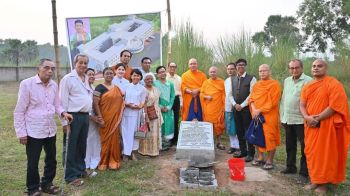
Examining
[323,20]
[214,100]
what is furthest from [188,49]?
[323,20]

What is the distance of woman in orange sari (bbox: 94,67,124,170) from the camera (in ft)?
16.7

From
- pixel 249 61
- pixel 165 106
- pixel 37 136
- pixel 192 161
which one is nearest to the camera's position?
pixel 37 136

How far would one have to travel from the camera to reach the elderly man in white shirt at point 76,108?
14.4 ft

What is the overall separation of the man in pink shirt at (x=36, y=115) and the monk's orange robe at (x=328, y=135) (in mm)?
3050

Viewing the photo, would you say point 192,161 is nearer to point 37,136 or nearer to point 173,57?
point 37,136

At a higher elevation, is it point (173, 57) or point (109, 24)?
point (109, 24)

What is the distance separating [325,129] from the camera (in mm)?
4402

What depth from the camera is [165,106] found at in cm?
627

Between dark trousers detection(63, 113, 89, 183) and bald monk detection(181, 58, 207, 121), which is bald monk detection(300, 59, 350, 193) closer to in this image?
bald monk detection(181, 58, 207, 121)

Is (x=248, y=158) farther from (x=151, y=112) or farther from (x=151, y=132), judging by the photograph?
(x=151, y=112)

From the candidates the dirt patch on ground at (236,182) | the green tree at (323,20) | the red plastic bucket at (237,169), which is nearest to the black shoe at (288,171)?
the dirt patch on ground at (236,182)

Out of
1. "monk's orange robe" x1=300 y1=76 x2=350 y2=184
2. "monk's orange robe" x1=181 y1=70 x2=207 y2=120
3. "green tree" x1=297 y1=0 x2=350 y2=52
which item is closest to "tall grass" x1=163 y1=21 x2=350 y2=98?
"monk's orange robe" x1=181 y1=70 x2=207 y2=120

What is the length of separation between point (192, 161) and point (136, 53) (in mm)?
3666

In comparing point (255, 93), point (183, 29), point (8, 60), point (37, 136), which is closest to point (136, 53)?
point (183, 29)
